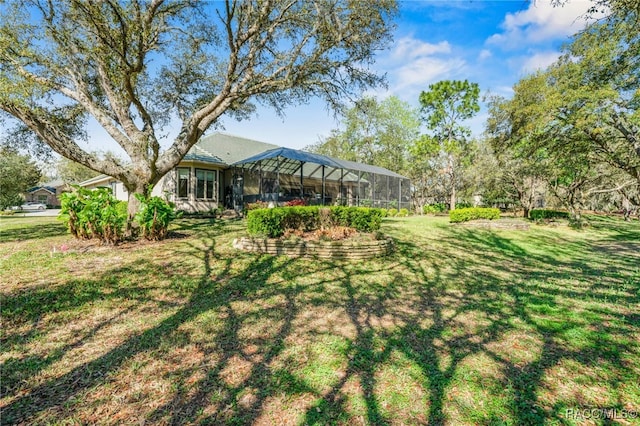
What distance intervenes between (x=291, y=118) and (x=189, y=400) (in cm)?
1033

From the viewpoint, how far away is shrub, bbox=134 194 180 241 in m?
7.41

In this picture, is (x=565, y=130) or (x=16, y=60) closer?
(x=16, y=60)

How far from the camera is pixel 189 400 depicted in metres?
2.46

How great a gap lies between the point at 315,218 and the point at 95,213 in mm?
5364

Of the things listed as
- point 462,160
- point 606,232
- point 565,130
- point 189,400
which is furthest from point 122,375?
point 462,160

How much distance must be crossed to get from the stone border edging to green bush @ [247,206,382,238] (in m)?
0.54

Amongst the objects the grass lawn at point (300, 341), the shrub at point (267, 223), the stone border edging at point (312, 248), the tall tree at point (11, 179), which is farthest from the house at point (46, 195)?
the stone border edging at point (312, 248)

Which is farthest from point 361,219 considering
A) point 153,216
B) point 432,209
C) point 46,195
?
point 46,195

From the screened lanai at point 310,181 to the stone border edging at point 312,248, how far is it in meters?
8.29

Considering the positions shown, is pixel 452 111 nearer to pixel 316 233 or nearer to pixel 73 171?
pixel 316 233

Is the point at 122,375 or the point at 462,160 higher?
the point at 462,160

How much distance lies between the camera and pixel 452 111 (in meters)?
25.9

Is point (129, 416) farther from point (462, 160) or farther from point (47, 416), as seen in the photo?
point (462, 160)

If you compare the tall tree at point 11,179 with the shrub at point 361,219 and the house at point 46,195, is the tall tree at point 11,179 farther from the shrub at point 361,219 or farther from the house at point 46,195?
the shrub at point 361,219
